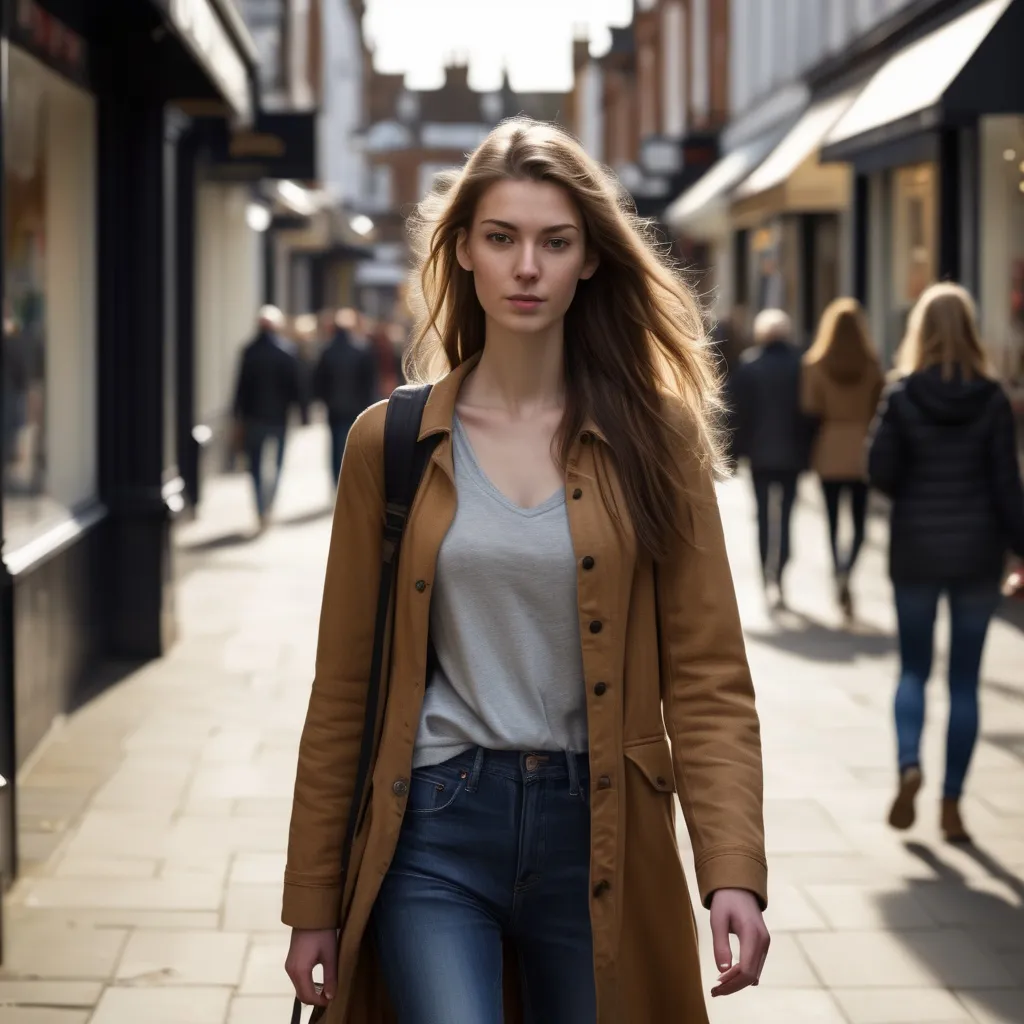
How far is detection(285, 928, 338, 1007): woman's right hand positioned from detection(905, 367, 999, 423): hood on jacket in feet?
14.2

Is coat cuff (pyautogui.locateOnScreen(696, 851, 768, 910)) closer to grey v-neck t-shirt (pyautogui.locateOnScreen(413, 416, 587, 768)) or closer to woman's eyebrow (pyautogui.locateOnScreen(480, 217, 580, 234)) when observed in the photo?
grey v-neck t-shirt (pyautogui.locateOnScreen(413, 416, 587, 768))

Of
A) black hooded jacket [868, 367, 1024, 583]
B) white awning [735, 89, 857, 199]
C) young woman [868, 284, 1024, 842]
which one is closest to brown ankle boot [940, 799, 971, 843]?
young woman [868, 284, 1024, 842]

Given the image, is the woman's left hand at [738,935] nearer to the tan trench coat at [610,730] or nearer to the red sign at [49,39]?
the tan trench coat at [610,730]

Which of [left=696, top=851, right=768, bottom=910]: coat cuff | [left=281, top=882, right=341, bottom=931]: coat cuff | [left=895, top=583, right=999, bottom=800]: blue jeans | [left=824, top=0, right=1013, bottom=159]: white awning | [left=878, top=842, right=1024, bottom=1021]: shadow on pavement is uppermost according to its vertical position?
[left=824, top=0, right=1013, bottom=159]: white awning

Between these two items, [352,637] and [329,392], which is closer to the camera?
[352,637]

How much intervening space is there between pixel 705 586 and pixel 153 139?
26.0 ft

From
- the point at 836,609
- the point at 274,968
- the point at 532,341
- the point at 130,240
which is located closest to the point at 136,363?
the point at 130,240

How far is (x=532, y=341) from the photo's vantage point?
2826 millimetres

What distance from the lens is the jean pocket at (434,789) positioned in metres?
2.66

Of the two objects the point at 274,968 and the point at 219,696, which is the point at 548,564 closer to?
the point at 274,968

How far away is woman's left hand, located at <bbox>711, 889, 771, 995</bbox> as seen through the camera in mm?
2551

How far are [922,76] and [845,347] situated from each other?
2.83 meters

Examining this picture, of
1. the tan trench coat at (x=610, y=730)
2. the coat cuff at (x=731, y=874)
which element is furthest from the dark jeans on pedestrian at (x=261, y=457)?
the coat cuff at (x=731, y=874)

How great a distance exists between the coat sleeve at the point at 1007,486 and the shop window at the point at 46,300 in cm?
360
